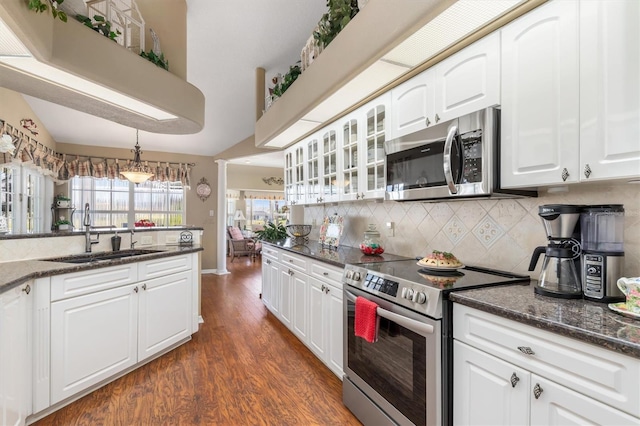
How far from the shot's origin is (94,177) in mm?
5855

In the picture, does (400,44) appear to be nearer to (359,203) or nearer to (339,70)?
(339,70)

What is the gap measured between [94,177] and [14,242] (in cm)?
420

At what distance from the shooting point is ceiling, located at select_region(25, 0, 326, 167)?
2.90 meters

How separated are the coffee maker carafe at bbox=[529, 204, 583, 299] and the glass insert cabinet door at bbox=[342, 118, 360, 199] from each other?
150 centimetres

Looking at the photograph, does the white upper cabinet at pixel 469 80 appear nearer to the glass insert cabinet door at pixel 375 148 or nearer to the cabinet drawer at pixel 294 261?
the glass insert cabinet door at pixel 375 148

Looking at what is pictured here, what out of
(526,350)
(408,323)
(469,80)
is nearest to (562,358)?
(526,350)

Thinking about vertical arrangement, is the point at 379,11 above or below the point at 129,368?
above

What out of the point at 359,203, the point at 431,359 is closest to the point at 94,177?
the point at 359,203

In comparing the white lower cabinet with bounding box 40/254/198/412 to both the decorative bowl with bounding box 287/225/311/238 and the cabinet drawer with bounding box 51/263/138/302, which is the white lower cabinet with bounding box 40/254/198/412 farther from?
→ the decorative bowl with bounding box 287/225/311/238


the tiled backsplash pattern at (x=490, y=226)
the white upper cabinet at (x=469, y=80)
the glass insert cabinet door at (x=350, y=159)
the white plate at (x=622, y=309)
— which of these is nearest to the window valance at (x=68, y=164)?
the glass insert cabinet door at (x=350, y=159)

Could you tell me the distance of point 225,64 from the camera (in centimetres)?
381

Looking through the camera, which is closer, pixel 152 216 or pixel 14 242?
pixel 14 242

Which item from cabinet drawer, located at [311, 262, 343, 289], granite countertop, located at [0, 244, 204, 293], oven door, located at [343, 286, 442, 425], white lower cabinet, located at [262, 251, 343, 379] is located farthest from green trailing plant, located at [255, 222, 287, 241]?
oven door, located at [343, 286, 442, 425]

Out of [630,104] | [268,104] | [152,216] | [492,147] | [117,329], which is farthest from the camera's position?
[152,216]
